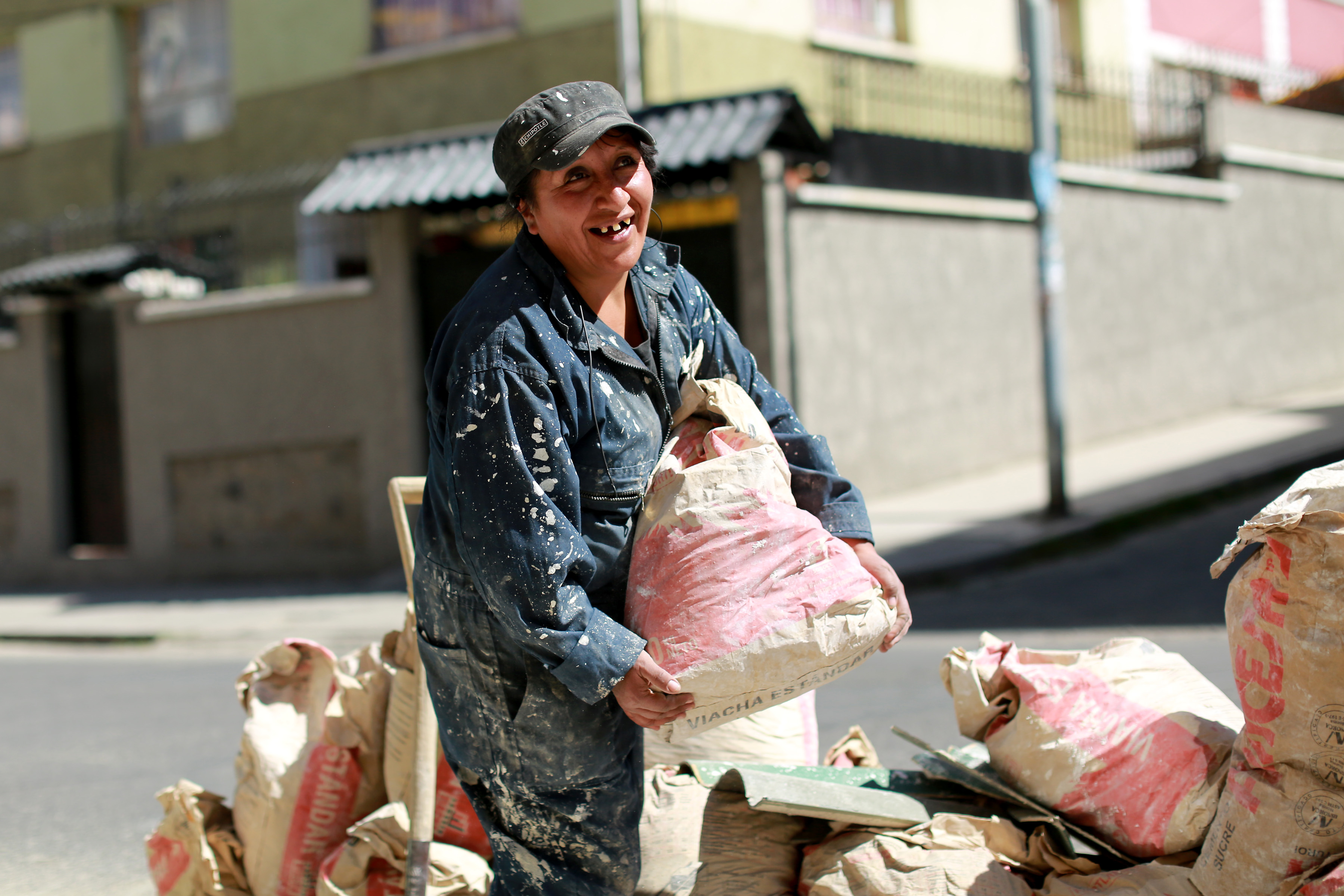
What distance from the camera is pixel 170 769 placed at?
5324mm

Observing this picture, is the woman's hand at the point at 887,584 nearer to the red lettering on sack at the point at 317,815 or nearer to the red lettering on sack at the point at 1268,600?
the red lettering on sack at the point at 1268,600

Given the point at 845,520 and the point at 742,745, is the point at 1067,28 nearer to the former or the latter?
the point at 742,745

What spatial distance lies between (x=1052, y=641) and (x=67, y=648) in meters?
7.57

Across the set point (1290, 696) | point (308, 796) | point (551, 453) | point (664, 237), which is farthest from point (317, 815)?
point (664, 237)

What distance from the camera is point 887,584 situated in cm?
249

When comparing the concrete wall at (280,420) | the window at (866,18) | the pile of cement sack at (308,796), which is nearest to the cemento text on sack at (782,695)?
the pile of cement sack at (308,796)

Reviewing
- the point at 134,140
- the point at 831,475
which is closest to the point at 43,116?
the point at 134,140

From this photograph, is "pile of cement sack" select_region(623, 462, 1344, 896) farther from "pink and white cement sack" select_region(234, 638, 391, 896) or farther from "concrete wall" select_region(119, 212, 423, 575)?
"concrete wall" select_region(119, 212, 423, 575)

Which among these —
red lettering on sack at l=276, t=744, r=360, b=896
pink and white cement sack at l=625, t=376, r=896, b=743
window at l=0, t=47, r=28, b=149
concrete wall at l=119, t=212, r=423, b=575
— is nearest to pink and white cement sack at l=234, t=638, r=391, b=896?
red lettering on sack at l=276, t=744, r=360, b=896

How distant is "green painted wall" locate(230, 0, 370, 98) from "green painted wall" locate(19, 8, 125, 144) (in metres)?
2.44

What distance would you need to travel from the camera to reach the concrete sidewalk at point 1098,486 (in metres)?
8.93

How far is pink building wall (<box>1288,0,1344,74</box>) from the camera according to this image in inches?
878

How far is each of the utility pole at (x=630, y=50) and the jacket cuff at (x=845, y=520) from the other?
379 inches

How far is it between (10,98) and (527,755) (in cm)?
1874
